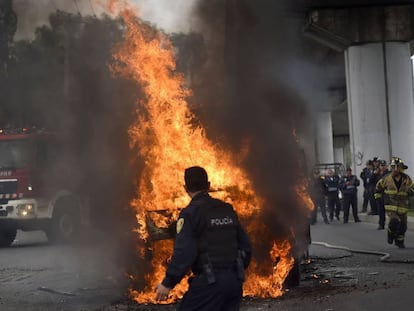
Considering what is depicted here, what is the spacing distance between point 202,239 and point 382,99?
754 inches

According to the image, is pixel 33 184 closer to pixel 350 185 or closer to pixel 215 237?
pixel 350 185

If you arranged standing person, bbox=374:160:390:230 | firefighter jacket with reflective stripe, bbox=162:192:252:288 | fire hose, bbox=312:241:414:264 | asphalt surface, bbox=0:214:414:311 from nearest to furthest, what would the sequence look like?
1. firefighter jacket with reflective stripe, bbox=162:192:252:288
2. asphalt surface, bbox=0:214:414:311
3. fire hose, bbox=312:241:414:264
4. standing person, bbox=374:160:390:230

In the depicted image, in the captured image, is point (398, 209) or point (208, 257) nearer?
point (208, 257)

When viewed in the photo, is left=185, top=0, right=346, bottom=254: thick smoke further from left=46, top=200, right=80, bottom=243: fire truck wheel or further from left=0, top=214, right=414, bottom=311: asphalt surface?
left=46, top=200, right=80, bottom=243: fire truck wheel

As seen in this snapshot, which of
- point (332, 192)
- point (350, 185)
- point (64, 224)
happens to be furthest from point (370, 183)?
point (64, 224)

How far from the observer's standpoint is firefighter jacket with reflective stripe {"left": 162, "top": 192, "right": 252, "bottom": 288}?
13.5 ft

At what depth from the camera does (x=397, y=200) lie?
1207cm

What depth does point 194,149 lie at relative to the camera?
8141mm

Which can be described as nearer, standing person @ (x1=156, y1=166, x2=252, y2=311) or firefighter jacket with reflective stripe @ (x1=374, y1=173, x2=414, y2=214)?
standing person @ (x1=156, y1=166, x2=252, y2=311)

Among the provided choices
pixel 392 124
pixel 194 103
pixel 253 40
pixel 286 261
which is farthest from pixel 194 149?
pixel 392 124

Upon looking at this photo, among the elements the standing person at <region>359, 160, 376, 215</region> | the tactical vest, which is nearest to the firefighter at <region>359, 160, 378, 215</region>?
the standing person at <region>359, 160, 376, 215</region>

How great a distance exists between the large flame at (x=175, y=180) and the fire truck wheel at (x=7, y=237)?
8223mm

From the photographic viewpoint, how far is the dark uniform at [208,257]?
412cm

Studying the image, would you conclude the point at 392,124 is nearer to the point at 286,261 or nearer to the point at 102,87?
the point at 102,87
